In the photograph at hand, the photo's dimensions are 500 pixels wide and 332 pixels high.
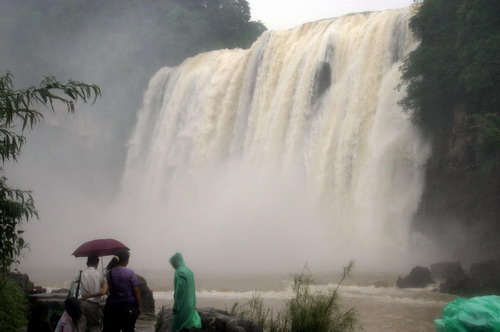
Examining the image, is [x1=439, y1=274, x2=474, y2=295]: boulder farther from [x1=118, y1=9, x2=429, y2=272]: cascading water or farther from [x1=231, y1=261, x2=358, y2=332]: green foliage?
[x1=231, y1=261, x2=358, y2=332]: green foliage

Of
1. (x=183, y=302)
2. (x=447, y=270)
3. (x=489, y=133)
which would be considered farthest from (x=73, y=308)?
(x=489, y=133)

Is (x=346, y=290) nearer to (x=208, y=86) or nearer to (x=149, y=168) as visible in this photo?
(x=208, y=86)

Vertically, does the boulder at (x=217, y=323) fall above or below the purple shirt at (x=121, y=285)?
below

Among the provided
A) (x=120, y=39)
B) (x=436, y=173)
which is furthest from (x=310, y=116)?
(x=120, y=39)

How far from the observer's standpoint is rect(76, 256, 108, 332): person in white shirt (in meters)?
5.36

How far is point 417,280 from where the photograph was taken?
14516mm

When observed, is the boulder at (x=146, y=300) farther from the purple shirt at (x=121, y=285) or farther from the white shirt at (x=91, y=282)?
the purple shirt at (x=121, y=285)

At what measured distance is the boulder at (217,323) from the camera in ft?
19.9

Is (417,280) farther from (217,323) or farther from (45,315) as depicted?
(45,315)

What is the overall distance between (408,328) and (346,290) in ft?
13.7

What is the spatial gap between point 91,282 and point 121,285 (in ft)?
1.25

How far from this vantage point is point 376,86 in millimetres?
21797

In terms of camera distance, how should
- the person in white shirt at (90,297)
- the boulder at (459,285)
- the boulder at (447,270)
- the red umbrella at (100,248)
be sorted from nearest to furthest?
the person in white shirt at (90,297), the red umbrella at (100,248), the boulder at (459,285), the boulder at (447,270)

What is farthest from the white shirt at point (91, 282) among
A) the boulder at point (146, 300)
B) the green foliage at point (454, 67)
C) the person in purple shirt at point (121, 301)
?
the green foliage at point (454, 67)
